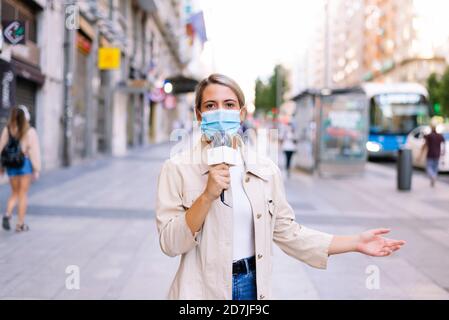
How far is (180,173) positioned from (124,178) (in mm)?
13102

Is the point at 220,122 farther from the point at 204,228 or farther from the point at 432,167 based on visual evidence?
the point at 432,167

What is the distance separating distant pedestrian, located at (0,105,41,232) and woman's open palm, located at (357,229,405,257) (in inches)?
242

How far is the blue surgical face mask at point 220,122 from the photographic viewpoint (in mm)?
1939

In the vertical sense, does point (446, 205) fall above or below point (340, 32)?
below

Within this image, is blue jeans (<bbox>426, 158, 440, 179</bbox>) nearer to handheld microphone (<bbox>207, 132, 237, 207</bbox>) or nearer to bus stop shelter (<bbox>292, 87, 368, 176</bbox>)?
bus stop shelter (<bbox>292, 87, 368, 176</bbox>)

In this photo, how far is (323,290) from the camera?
5.09 meters

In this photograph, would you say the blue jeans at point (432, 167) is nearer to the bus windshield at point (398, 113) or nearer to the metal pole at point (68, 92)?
the bus windshield at point (398, 113)

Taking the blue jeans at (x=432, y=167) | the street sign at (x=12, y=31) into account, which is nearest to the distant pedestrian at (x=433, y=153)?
the blue jeans at (x=432, y=167)

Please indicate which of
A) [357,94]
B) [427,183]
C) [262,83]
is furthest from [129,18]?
[262,83]

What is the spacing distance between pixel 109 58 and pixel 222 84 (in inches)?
758

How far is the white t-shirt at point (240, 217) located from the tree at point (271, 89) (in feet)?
241

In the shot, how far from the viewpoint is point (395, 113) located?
2478cm

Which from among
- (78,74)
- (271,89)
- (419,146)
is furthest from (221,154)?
(271,89)
